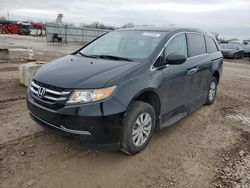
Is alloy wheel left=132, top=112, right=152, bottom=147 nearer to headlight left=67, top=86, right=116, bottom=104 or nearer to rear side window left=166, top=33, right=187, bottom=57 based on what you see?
headlight left=67, top=86, right=116, bottom=104

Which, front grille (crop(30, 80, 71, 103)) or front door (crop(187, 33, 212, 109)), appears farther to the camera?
front door (crop(187, 33, 212, 109))

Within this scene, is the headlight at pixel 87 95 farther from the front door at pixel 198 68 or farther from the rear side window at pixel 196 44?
the rear side window at pixel 196 44

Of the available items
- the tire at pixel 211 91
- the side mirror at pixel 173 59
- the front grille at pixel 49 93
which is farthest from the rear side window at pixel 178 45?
the front grille at pixel 49 93

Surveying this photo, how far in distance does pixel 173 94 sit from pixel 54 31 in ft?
89.5

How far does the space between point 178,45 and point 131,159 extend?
2142 mm

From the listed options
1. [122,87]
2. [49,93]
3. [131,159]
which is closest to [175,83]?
[122,87]

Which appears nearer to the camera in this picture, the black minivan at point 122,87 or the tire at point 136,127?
the black minivan at point 122,87

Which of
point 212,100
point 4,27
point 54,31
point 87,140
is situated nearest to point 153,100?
point 87,140

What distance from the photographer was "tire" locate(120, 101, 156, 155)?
329 centimetres

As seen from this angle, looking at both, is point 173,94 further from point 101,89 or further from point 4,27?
point 4,27

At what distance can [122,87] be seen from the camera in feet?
10.5

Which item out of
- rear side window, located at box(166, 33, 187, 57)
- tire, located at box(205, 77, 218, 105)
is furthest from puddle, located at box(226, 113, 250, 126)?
rear side window, located at box(166, 33, 187, 57)

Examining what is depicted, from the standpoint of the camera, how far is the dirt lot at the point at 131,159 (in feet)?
10.1

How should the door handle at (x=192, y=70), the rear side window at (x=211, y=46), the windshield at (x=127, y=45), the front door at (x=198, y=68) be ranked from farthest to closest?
the rear side window at (x=211, y=46) < the front door at (x=198, y=68) < the door handle at (x=192, y=70) < the windshield at (x=127, y=45)
